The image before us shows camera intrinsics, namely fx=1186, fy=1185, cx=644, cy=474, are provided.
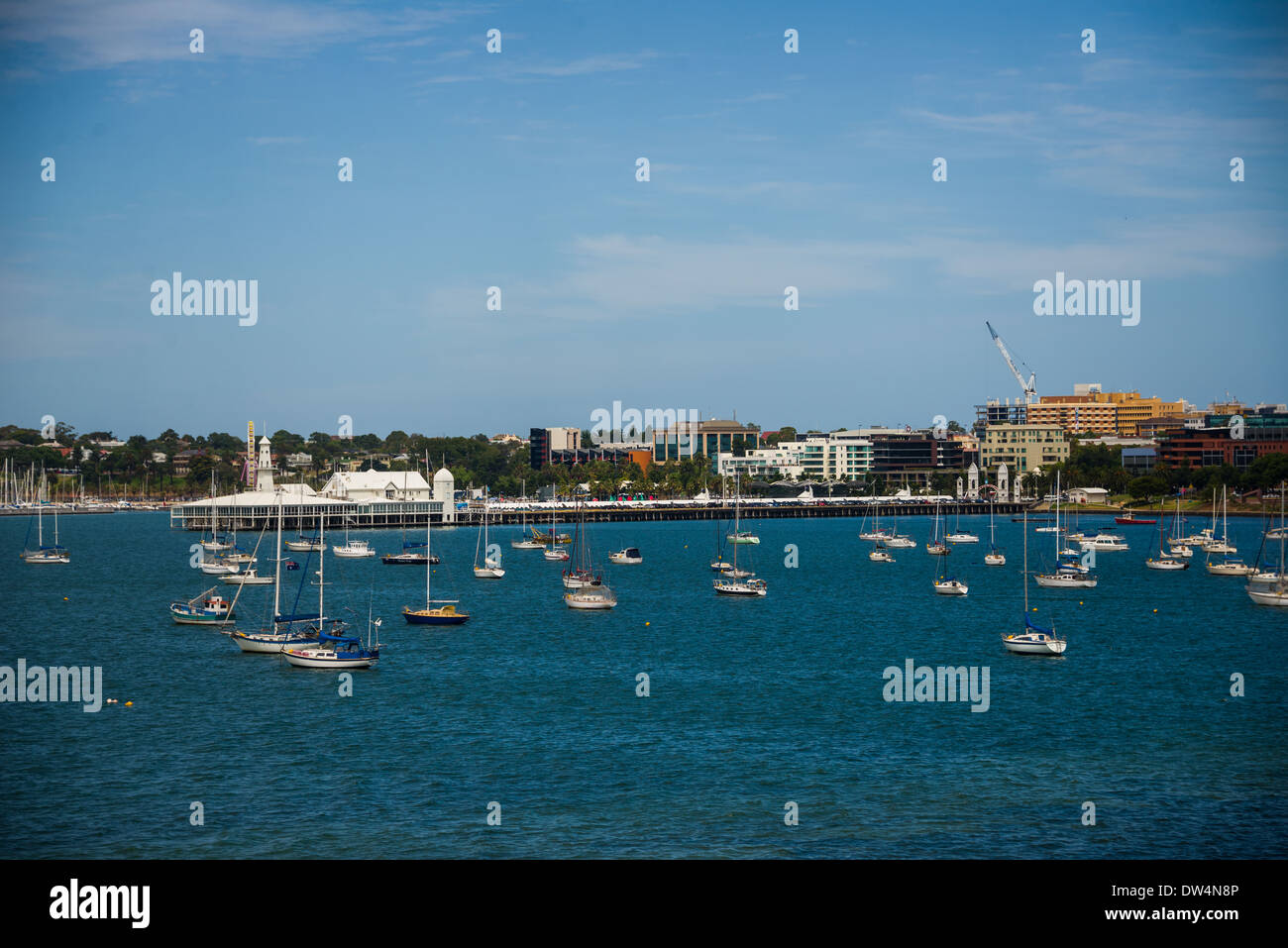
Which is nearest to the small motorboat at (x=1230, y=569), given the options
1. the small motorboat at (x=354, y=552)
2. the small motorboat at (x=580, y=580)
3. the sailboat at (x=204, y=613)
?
the small motorboat at (x=580, y=580)

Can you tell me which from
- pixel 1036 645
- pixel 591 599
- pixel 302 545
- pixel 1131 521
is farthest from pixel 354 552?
pixel 1131 521

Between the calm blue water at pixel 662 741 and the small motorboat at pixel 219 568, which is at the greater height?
the small motorboat at pixel 219 568

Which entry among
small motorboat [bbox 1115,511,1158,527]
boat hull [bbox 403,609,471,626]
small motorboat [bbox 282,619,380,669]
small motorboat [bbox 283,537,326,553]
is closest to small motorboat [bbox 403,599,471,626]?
boat hull [bbox 403,609,471,626]

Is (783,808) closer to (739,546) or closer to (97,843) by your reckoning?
(97,843)

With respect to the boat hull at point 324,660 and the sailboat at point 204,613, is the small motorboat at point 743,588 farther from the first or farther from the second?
the boat hull at point 324,660

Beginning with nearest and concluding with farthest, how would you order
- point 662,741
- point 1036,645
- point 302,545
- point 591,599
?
point 662,741 < point 1036,645 < point 591,599 < point 302,545

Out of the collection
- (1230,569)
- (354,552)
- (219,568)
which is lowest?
(354,552)

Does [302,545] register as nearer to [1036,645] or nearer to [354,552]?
[354,552]

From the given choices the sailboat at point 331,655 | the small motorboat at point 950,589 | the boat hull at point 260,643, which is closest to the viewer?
the sailboat at point 331,655

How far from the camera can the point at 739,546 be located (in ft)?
494

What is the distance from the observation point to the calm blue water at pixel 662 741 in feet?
100

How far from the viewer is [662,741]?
135 ft

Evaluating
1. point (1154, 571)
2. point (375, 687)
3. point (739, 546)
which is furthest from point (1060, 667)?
point (739, 546)
